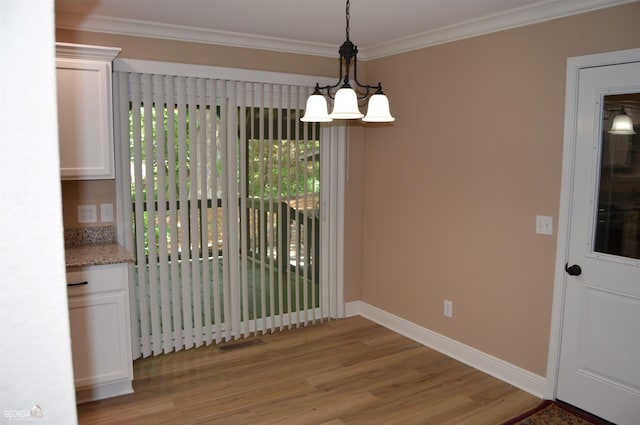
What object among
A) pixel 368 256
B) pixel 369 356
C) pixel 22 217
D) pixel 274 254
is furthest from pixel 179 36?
pixel 22 217

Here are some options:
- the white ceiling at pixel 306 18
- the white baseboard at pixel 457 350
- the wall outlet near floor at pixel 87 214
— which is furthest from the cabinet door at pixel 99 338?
the white baseboard at pixel 457 350

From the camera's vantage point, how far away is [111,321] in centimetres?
309

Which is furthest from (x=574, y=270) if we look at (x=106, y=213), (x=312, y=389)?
(x=106, y=213)

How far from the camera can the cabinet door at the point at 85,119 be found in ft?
10.1

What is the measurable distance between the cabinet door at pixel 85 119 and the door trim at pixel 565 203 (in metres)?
2.96

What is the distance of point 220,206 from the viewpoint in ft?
13.3

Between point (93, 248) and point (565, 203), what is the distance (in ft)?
10.4

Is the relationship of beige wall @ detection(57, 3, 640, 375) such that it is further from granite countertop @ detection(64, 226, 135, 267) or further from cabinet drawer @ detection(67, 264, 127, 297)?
cabinet drawer @ detection(67, 264, 127, 297)

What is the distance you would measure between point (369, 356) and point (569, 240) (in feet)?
5.83

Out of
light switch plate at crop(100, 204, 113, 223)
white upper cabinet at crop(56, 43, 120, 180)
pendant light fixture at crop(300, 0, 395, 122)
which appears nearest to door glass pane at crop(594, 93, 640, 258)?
pendant light fixture at crop(300, 0, 395, 122)

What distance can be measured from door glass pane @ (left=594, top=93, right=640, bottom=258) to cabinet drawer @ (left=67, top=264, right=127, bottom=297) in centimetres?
298

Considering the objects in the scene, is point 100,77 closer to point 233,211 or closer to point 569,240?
point 233,211

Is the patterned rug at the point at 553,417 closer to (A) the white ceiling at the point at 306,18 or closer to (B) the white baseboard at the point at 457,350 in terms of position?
(B) the white baseboard at the point at 457,350

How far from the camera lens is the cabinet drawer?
2.94m
